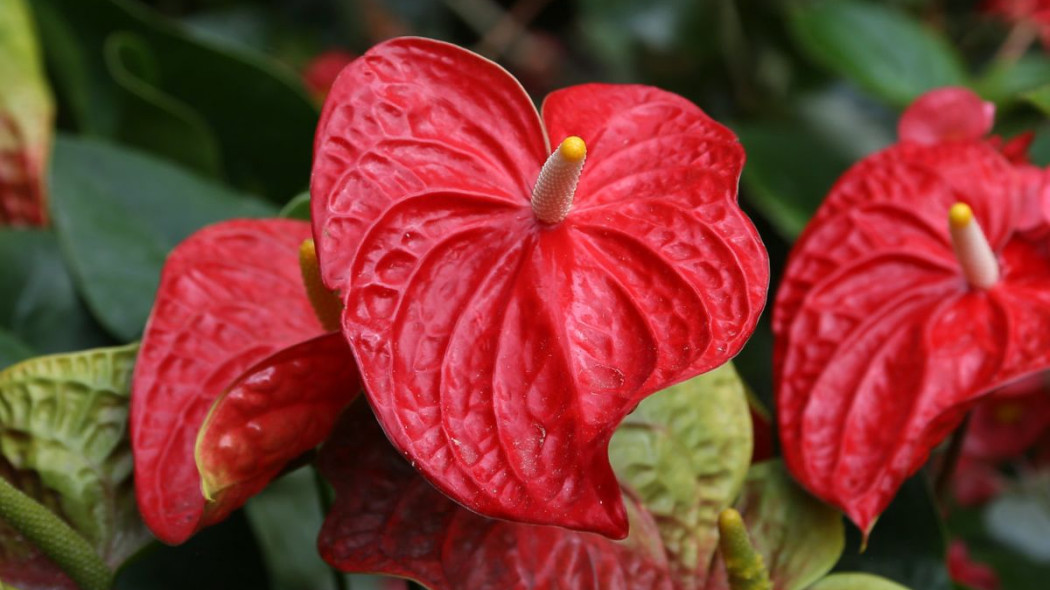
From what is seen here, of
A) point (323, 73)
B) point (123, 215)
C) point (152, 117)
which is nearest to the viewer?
point (123, 215)

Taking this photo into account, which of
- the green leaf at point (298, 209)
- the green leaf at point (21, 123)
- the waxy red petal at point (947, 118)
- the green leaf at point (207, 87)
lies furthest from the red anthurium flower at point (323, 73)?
the waxy red petal at point (947, 118)

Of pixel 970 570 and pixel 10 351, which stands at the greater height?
pixel 10 351

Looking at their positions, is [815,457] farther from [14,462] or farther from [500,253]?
[14,462]

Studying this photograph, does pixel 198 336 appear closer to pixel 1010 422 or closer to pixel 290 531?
pixel 290 531

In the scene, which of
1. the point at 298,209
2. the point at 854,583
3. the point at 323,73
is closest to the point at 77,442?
the point at 298,209

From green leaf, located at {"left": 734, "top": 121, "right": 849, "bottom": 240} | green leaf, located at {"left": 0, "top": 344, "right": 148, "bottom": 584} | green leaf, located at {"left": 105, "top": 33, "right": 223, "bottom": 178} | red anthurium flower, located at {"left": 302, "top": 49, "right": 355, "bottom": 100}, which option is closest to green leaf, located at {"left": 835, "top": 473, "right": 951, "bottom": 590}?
green leaf, located at {"left": 734, "top": 121, "right": 849, "bottom": 240}

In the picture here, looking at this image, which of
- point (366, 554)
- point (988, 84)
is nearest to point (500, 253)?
point (366, 554)

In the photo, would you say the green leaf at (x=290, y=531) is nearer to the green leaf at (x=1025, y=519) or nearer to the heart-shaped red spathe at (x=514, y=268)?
the heart-shaped red spathe at (x=514, y=268)
